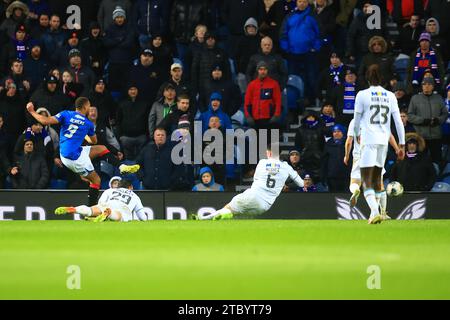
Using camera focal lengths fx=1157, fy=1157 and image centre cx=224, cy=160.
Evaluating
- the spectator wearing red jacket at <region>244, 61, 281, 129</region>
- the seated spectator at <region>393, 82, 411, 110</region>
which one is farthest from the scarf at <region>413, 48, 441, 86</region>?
the spectator wearing red jacket at <region>244, 61, 281, 129</region>

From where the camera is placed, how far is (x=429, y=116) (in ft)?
77.1

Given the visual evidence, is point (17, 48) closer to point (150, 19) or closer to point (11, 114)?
point (11, 114)

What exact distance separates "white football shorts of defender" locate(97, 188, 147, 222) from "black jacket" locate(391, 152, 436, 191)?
5.59 metres

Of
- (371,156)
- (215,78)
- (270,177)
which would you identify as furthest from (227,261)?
(215,78)

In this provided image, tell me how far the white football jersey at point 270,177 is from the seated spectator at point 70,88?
551 cm

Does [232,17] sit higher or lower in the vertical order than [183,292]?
higher

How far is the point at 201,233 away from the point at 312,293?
6.17 meters

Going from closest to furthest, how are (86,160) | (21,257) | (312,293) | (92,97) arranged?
(312,293), (21,257), (86,160), (92,97)

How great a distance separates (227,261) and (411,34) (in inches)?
553

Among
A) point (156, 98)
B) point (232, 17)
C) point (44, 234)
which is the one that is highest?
point (232, 17)

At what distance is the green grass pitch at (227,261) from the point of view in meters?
10.5

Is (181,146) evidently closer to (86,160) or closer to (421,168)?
(86,160)

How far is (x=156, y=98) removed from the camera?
24406 millimetres

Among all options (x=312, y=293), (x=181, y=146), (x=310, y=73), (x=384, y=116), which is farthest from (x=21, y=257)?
(x=310, y=73)
